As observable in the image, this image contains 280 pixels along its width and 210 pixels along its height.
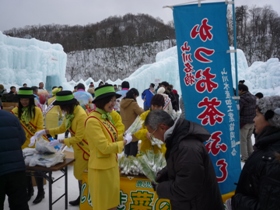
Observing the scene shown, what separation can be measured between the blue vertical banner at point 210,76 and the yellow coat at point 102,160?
895 millimetres

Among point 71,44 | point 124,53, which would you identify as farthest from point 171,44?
point 71,44

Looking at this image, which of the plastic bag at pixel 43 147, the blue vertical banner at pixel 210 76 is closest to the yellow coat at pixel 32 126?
the plastic bag at pixel 43 147

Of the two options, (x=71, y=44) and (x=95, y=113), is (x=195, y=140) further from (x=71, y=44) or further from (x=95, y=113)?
(x=71, y=44)

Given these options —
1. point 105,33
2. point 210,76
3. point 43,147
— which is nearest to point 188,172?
point 210,76

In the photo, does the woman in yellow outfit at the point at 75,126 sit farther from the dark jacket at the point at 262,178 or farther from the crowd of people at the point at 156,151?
the dark jacket at the point at 262,178

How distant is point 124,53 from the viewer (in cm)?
4450

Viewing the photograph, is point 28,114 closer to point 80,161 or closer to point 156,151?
point 80,161

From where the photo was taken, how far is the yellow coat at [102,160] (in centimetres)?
259

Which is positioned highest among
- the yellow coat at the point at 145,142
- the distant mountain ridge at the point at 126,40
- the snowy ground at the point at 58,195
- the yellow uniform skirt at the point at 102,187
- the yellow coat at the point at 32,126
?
the distant mountain ridge at the point at 126,40

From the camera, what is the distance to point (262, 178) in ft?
4.86

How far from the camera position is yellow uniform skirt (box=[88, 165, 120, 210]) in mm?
2688

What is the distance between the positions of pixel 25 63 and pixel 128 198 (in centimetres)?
1978

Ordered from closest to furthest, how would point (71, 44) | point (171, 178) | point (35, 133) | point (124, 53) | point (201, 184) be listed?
1. point (201, 184)
2. point (171, 178)
3. point (35, 133)
4. point (124, 53)
5. point (71, 44)

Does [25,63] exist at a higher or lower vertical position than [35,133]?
higher
